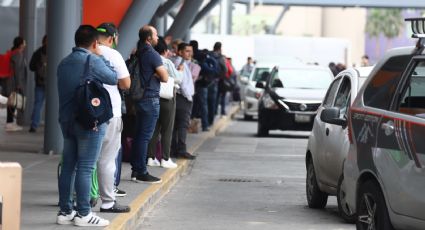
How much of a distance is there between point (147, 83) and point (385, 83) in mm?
4983

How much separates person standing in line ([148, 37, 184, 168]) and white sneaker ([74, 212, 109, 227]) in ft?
17.2

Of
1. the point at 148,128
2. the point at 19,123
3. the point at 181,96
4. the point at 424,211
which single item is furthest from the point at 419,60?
the point at 19,123

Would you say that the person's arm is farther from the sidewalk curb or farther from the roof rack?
the roof rack

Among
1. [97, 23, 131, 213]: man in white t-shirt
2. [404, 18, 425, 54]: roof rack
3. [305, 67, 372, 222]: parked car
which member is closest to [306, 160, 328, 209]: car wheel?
[305, 67, 372, 222]: parked car

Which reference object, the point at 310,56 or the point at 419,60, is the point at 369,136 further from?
the point at 310,56

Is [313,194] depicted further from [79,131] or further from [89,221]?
[79,131]

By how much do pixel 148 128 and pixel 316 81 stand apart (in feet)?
42.1

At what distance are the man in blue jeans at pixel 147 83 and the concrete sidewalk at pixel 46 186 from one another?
606 millimetres

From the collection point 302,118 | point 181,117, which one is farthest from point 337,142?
point 302,118

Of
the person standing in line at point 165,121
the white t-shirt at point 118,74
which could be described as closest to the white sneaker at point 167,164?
the person standing in line at point 165,121

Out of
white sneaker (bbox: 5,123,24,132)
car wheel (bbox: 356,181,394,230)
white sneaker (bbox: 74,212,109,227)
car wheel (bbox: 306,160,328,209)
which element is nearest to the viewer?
car wheel (bbox: 356,181,394,230)

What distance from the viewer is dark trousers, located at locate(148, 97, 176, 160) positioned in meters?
15.5

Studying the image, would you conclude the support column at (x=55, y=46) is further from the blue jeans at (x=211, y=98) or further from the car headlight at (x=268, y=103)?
Answer: the car headlight at (x=268, y=103)

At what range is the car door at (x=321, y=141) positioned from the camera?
496 inches
